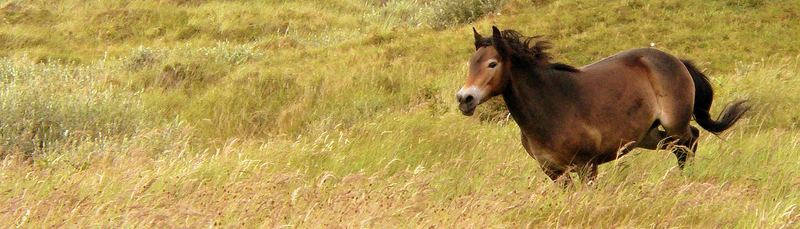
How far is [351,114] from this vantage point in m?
14.0

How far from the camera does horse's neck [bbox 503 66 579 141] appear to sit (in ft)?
23.4

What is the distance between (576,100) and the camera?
24.0ft

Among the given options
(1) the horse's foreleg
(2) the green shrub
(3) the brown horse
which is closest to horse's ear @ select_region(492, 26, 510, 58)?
(3) the brown horse

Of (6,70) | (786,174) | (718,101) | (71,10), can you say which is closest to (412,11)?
(71,10)

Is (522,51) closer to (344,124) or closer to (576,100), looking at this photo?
(576,100)

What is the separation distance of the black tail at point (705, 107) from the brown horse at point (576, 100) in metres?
0.75

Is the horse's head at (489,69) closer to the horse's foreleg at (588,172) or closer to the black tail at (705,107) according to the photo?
the horse's foreleg at (588,172)

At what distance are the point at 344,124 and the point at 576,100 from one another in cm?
575

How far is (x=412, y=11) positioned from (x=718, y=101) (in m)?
16.9

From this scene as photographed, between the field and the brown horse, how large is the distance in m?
0.29

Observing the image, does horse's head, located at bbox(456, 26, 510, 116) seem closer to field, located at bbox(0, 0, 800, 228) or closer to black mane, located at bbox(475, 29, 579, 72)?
black mane, located at bbox(475, 29, 579, 72)

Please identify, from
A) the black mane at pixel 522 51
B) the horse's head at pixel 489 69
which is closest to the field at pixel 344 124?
the horse's head at pixel 489 69

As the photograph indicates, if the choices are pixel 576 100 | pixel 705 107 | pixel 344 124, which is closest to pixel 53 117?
pixel 344 124

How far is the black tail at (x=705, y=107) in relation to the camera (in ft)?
28.8
